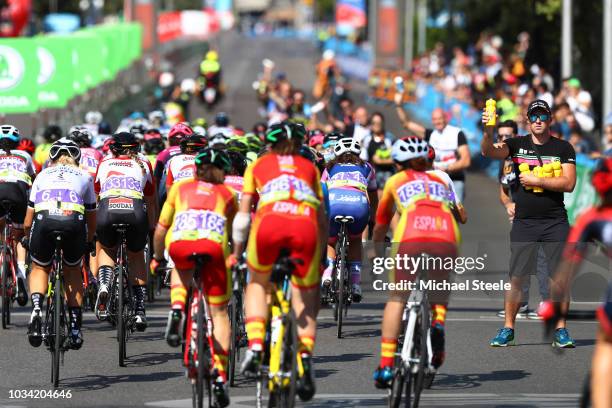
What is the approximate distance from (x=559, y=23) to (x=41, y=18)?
2413 inches

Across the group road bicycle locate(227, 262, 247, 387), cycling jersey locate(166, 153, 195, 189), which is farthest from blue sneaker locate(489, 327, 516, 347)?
cycling jersey locate(166, 153, 195, 189)

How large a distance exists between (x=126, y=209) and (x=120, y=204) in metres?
0.06

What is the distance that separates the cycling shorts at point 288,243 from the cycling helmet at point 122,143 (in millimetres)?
3896

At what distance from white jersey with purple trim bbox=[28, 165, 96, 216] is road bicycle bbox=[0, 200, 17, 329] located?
2.75 meters

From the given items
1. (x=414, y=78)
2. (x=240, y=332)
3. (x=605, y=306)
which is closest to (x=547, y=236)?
(x=240, y=332)

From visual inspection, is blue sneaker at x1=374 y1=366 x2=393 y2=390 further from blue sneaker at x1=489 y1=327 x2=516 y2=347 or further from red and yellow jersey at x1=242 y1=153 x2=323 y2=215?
blue sneaker at x1=489 y1=327 x2=516 y2=347

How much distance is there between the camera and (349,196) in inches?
605

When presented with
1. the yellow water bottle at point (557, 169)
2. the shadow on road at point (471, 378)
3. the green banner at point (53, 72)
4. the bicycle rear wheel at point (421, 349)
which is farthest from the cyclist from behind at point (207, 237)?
the green banner at point (53, 72)

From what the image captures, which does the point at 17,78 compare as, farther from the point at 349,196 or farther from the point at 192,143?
the point at 349,196

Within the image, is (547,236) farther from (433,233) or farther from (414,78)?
(414,78)

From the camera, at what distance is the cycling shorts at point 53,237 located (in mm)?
12484

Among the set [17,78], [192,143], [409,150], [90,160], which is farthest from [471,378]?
[17,78]

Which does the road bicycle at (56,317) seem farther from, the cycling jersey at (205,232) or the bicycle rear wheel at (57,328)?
the cycling jersey at (205,232)

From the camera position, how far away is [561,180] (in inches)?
542
